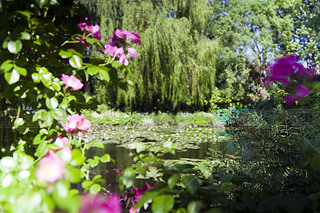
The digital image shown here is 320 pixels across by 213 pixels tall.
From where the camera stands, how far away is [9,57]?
930 mm

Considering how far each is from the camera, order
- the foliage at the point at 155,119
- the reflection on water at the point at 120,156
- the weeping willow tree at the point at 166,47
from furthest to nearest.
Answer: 1. the foliage at the point at 155,119
2. the weeping willow tree at the point at 166,47
3. the reflection on water at the point at 120,156

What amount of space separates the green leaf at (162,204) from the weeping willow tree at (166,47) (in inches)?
285

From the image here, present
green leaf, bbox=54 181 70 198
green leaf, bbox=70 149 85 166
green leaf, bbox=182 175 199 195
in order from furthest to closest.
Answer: green leaf, bbox=182 175 199 195 → green leaf, bbox=70 149 85 166 → green leaf, bbox=54 181 70 198

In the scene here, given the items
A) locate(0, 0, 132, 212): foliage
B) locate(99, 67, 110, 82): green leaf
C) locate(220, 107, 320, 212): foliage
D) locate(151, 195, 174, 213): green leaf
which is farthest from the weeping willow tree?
locate(151, 195, 174, 213): green leaf

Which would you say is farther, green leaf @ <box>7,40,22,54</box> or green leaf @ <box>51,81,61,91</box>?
green leaf @ <box>51,81,61,91</box>

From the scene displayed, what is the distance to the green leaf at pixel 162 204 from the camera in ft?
1.84

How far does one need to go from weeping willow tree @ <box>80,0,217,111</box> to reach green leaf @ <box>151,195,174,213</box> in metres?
7.25

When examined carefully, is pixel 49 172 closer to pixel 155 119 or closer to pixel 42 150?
pixel 42 150

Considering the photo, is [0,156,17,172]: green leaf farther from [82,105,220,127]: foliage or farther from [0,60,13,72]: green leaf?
[82,105,220,127]: foliage

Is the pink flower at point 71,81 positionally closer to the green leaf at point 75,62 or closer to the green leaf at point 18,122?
the green leaf at point 75,62

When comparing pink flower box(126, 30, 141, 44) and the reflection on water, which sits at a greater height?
pink flower box(126, 30, 141, 44)

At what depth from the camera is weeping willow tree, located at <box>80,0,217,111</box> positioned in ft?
25.9

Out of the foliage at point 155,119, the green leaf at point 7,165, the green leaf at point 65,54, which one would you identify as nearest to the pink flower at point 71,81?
the green leaf at point 65,54

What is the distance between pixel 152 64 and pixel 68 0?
7.08 m
